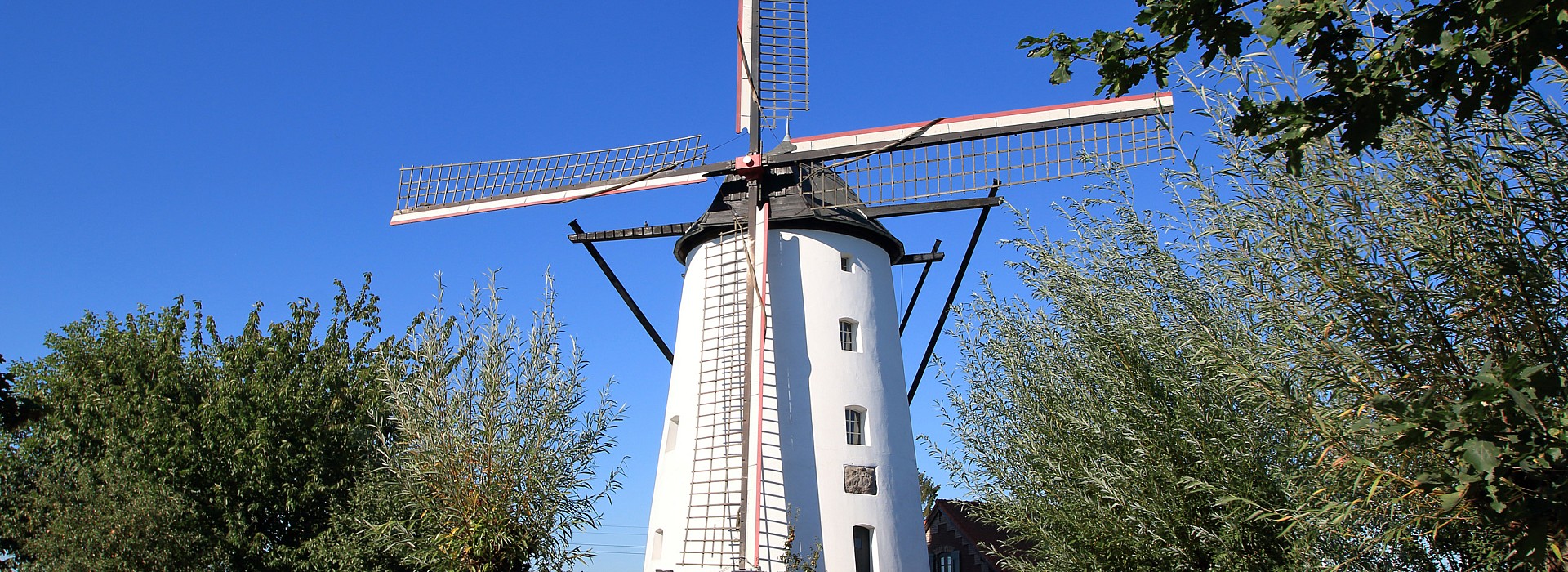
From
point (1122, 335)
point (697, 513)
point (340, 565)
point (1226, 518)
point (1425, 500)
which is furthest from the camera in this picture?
point (340, 565)

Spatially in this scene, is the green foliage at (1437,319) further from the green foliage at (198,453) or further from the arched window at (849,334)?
the green foliage at (198,453)

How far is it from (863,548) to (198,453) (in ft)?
40.5

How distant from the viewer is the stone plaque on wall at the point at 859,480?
1662 centimetres

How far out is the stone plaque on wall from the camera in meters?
16.6

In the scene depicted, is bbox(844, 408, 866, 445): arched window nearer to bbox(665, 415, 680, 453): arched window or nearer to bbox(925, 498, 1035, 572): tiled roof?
bbox(665, 415, 680, 453): arched window

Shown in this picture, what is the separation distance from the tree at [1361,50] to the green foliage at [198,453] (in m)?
16.6

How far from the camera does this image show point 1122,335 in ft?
35.7

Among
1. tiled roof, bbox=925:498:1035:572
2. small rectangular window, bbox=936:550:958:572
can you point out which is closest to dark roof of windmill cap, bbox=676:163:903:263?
tiled roof, bbox=925:498:1035:572

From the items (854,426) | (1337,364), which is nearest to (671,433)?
(854,426)

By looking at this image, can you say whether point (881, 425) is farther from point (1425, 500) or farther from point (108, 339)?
point (108, 339)

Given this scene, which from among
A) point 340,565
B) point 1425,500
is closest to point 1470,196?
point 1425,500

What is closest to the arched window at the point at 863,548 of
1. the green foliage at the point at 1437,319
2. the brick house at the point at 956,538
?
the green foliage at the point at 1437,319

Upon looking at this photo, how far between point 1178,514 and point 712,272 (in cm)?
986

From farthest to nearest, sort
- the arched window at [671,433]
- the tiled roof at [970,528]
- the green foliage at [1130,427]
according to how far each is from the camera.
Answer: the tiled roof at [970,528] < the arched window at [671,433] < the green foliage at [1130,427]
